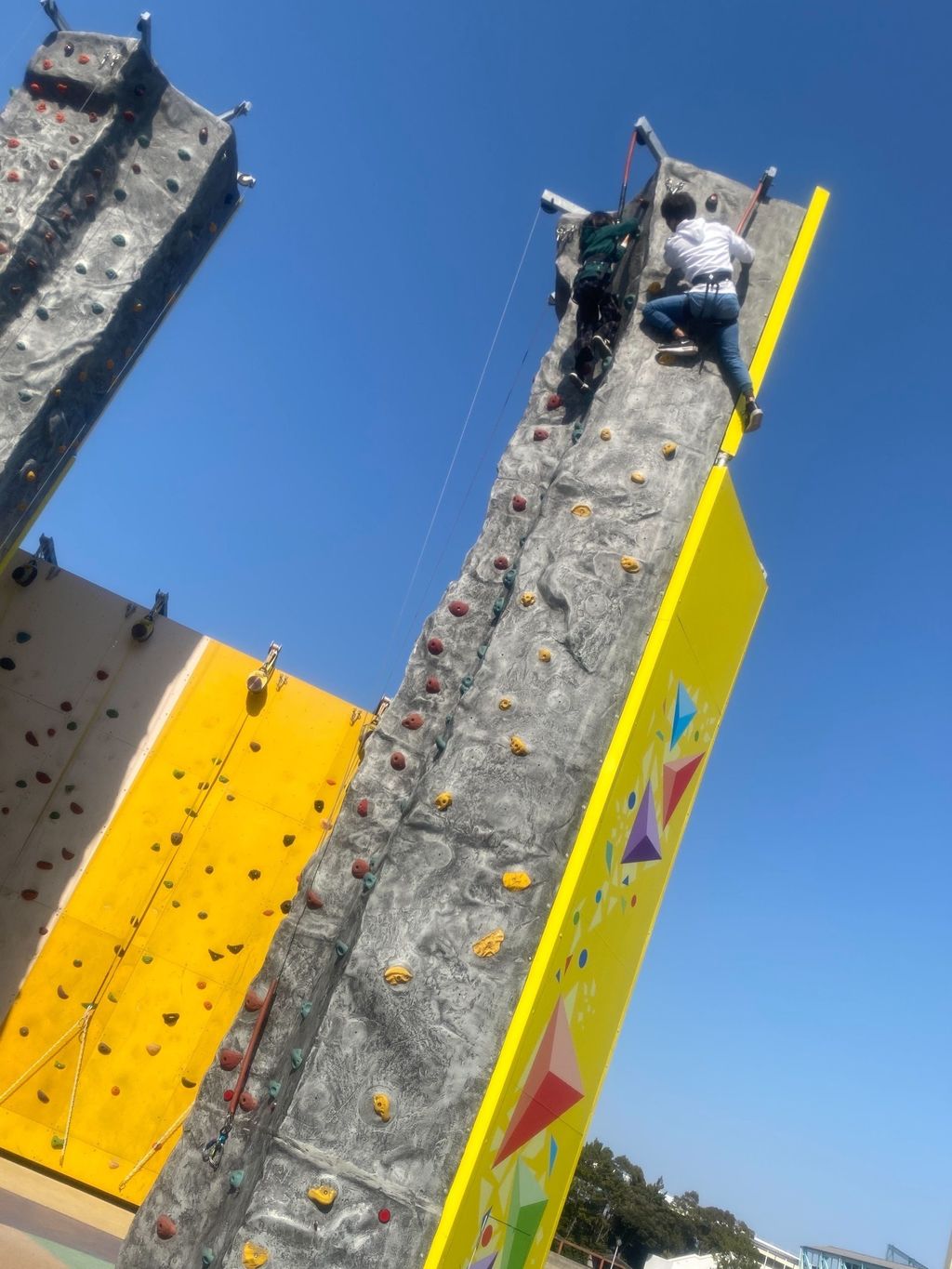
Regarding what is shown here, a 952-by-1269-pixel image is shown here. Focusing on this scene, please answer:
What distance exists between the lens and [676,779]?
4125 millimetres

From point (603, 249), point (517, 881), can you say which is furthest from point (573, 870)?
point (603, 249)

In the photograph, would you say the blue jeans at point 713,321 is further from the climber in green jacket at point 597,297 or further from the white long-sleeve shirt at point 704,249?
the climber in green jacket at point 597,297

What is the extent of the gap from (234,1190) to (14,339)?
480 centimetres

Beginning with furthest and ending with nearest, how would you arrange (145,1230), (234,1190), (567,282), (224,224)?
1. (224,224)
2. (567,282)
3. (145,1230)
4. (234,1190)

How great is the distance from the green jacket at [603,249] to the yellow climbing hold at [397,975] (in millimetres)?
3209

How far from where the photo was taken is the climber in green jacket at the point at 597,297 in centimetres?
445

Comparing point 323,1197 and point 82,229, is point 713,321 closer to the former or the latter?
point 323,1197

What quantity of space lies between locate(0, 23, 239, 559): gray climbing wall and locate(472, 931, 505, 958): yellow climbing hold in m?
4.05

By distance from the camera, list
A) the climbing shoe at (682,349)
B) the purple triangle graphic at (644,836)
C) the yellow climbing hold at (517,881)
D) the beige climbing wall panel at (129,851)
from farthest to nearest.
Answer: the beige climbing wall panel at (129,851), the climbing shoe at (682,349), the purple triangle graphic at (644,836), the yellow climbing hold at (517,881)

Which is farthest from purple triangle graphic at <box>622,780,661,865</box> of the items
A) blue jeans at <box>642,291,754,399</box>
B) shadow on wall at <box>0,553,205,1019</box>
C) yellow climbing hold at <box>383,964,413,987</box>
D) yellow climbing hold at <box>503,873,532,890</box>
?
shadow on wall at <box>0,553,205,1019</box>

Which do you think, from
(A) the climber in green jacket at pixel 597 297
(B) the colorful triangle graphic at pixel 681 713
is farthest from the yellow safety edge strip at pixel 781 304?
(B) the colorful triangle graphic at pixel 681 713

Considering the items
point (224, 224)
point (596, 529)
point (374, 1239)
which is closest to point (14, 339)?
point (224, 224)

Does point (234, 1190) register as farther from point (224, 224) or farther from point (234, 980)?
point (224, 224)

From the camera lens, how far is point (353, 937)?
317cm
